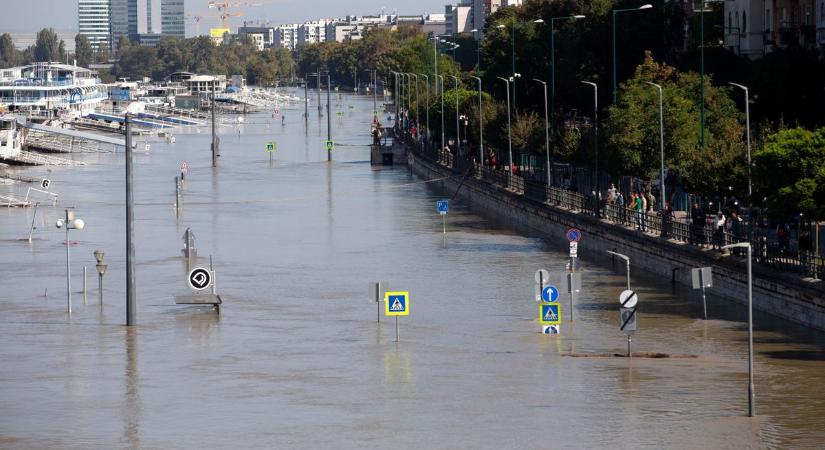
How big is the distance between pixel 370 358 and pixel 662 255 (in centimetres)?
1541

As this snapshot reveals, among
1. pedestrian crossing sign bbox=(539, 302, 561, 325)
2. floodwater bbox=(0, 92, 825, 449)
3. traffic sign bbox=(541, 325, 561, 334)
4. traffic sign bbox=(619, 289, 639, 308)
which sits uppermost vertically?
traffic sign bbox=(619, 289, 639, 308)

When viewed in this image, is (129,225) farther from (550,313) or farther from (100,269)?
(550,313)

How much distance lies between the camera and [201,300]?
43.1 metres

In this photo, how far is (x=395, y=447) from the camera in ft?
89.7

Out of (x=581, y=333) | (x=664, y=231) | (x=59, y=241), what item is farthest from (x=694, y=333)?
(x=59, y=241)

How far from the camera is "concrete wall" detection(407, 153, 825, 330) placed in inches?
1518

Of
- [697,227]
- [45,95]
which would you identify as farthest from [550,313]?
[45,95]

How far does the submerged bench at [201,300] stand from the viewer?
1688 inches

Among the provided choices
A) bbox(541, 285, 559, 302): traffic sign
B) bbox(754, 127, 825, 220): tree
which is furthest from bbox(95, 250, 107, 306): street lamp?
bbox(754, 127, 825, 220): tree

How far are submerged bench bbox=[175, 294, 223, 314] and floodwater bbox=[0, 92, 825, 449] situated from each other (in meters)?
0.29

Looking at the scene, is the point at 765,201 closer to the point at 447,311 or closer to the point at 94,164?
the point at 447,311

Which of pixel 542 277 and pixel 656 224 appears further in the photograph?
pixel 656 224

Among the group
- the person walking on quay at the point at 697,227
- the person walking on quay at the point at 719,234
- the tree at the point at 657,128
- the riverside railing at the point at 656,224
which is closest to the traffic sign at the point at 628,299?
the riverside railing at the point at 656,224

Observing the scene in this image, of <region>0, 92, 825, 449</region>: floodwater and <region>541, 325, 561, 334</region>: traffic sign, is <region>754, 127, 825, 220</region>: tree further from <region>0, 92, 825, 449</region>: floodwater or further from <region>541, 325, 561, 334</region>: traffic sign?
<region>541, 325, 561, 334</region>: traffic sign
